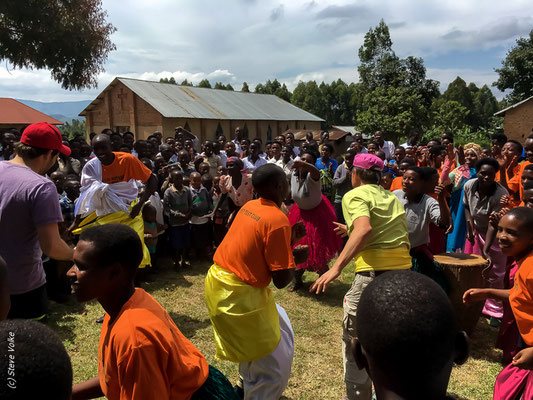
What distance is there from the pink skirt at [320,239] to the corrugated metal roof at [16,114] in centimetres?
2750

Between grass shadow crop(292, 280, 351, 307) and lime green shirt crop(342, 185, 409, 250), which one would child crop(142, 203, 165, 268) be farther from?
lime green shirt crop(342, 185, 409, 250)

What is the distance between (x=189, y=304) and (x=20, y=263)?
302cm

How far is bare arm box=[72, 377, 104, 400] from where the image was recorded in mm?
2031

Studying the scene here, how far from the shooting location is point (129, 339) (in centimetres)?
170

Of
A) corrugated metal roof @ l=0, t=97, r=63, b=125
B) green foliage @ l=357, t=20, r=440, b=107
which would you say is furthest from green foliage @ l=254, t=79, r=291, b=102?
corrugated metal roof @ l=0, t=97, r=63, b=125

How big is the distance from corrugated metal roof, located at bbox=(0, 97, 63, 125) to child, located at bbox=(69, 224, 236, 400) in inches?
1188

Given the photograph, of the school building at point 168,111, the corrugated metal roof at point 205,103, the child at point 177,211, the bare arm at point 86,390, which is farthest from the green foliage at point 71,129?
the bare arm at point 86,390

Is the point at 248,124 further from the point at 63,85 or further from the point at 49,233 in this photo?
the point at 49,233

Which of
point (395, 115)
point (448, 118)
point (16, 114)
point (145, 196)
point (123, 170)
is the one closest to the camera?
point (123, 170)

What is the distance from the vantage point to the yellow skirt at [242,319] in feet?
9.62

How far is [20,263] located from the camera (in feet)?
9.78

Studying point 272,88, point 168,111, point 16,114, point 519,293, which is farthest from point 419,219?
point 272,88

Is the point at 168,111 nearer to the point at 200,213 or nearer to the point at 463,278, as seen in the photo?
the point at 200,213

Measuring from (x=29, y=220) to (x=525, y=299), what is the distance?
10.8 ft
